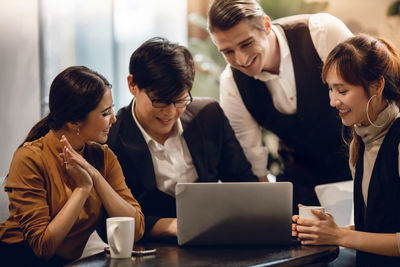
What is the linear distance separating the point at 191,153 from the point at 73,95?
585mm

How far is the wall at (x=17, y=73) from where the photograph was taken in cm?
277

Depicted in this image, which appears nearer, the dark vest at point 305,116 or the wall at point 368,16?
the dark vest at point 305,116

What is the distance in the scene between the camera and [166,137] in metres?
2.13

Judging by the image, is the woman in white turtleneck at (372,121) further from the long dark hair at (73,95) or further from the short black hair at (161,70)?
the long dark hair at (73,95)

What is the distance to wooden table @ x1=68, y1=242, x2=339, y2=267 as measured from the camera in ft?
4.46

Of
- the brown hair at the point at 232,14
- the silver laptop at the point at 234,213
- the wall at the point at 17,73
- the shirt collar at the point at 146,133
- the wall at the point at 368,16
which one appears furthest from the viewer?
the wall at the point at 368,16

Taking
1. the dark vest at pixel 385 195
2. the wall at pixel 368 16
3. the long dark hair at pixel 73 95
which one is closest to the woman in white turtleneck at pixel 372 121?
the dark vest at pixel 385 195

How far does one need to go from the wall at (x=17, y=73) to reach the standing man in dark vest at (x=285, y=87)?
1119 millimetres

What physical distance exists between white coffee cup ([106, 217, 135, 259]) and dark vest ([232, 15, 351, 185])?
122 centimetres


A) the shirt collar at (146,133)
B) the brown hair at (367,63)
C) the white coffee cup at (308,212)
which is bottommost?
the white coffee cup at (308,212)

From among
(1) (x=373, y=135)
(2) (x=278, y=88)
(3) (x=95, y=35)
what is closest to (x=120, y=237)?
(1) (x=373, y=135)

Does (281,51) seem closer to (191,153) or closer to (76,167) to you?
(191,153)

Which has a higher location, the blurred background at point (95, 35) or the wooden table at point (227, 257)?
the blurred background at point (95, 35)

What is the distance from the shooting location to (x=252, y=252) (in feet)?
4.80
